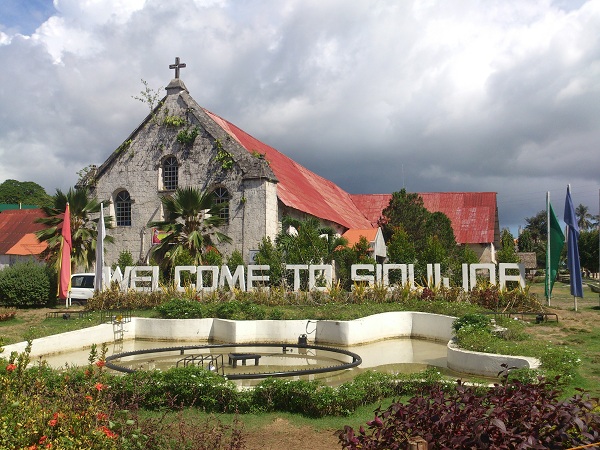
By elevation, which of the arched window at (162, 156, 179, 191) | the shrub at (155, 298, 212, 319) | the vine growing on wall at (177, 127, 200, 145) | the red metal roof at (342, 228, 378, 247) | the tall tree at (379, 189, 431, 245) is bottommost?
the shrub at (155, 298, 212, 319)

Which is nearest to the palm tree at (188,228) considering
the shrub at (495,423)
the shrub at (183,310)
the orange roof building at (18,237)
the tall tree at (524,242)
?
the shrub at (183,310)

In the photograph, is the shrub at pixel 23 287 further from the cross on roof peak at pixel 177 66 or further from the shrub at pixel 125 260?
the cross on roof peak at pixel 177 66

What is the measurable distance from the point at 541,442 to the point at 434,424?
758mm

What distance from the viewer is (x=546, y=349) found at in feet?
36.4

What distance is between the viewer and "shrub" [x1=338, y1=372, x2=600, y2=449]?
13.7 ft

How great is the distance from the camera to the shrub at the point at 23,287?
76.8 feet

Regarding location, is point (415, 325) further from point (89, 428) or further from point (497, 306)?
point (89, 428)

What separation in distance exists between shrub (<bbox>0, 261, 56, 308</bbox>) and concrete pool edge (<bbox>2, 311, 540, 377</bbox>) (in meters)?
7.71

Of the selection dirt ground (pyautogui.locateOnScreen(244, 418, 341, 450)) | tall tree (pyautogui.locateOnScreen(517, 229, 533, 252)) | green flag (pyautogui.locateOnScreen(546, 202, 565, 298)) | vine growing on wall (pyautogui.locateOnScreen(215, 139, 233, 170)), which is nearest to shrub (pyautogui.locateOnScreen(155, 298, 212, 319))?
dirt ground (pyautogui.locateOnScreen(244, 418, 341, 450))

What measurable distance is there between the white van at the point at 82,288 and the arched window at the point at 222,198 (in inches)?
253

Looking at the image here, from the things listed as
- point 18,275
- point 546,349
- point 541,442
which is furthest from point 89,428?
point 18,275

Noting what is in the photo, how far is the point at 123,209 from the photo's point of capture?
98.0 ft

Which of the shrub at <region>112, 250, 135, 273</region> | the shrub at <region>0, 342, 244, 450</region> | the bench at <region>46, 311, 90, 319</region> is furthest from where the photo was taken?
the shrub at <region>112, 250, 135, 273</region>

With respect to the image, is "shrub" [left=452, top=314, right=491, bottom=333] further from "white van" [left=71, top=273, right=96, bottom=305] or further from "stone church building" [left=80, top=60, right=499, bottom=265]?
"white van" [left=71, top=273, right=96, bottom=305]
